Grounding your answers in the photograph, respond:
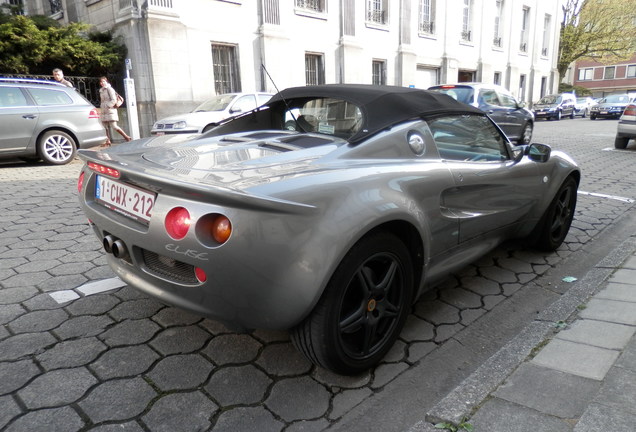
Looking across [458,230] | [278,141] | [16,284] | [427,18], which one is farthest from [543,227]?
[427,18]

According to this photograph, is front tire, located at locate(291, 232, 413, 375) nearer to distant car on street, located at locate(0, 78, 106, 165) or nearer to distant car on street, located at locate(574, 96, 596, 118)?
distant car on street, located at locate(0, 78, 106, 165)

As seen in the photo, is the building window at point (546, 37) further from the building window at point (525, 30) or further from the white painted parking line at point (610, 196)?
the white painted parking line at point (610, 196)

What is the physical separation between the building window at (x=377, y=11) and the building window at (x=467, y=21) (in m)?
7.15

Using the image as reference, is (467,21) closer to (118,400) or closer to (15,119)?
(15,119)

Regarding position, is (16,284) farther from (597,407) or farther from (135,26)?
(135,26)

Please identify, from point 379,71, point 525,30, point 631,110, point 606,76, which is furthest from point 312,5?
point 606,76

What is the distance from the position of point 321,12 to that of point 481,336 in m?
18.0

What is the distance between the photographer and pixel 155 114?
46.9 ft

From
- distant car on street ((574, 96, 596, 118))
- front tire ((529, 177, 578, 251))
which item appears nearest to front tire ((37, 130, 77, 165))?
front tire ((529, 177, 578, 251))

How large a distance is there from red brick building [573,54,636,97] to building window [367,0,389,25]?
5354cm

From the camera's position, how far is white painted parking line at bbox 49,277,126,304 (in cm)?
309

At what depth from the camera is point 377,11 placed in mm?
21188

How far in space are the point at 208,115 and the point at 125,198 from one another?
9.28m

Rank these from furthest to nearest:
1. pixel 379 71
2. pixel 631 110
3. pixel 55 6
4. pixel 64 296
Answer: pixel 379 71 < pixel 55 6 < pixel 631 110 < pixel 64 296
